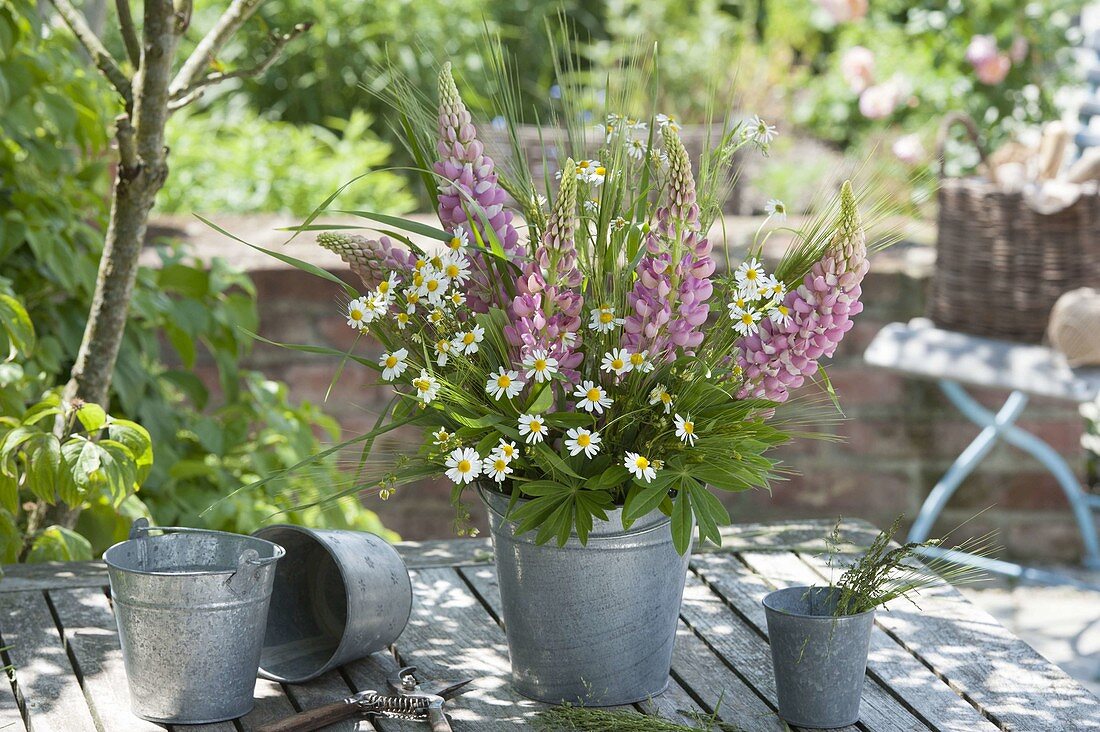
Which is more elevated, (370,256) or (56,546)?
(370,256)

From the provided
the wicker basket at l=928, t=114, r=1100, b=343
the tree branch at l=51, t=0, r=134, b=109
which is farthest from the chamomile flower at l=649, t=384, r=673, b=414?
the wicker basket at l=928, t=114, r=1100, b=343

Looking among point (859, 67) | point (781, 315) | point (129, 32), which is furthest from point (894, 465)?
point (781, 315)

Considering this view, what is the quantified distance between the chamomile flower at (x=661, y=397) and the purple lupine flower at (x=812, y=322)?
76 millimetres

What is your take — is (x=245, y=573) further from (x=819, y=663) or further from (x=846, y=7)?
(x=846, y=7)

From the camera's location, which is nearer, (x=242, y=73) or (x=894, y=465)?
(x=242, y=73)

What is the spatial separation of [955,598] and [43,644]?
108 centimetres

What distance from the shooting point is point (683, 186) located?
114cm

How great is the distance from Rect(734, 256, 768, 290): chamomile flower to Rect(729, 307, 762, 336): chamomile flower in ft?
0.06

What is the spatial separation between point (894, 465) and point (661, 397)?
2.34 m

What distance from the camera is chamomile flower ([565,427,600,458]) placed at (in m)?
1.16

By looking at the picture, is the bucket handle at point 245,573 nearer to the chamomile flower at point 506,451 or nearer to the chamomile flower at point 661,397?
the chamomile flower at point 506,451

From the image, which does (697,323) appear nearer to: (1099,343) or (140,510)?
(140,510)

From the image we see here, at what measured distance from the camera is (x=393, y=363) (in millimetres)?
1201

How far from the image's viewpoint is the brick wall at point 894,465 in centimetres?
332
